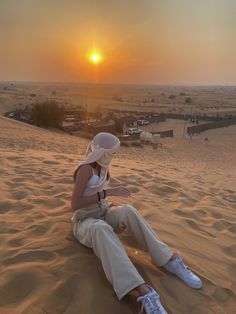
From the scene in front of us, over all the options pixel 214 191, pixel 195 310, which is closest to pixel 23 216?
pixel 195 310

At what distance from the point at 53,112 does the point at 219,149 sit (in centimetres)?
1183

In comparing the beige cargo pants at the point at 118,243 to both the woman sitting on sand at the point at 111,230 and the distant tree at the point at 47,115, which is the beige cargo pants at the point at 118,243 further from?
the distant tree at the point at 47,115

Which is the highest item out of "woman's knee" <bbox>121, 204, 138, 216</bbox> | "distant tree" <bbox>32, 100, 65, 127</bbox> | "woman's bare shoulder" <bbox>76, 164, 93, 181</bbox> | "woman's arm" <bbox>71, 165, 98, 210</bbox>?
"distant tree" <bbox>32, 100, 65, 127</bbox>

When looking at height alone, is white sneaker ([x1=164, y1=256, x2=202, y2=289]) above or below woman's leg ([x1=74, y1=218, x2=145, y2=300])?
below

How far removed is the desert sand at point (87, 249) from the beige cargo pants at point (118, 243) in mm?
133

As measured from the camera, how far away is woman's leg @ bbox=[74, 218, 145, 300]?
2760mm

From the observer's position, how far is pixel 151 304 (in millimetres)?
2656

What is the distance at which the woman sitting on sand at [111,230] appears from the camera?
2.77 metres

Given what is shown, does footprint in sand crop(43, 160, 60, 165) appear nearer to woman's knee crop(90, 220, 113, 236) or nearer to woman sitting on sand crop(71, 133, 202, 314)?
woman sitting on sand crop(71, 133, 202, 314)

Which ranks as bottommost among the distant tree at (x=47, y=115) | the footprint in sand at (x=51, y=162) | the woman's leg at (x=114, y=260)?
the woman's leg at (x=114, y=260)

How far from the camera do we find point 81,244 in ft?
11.5

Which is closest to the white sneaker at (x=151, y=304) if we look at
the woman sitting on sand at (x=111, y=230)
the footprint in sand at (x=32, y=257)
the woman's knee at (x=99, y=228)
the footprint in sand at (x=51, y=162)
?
A: the woman sitting on sand at (x=111, y=230)

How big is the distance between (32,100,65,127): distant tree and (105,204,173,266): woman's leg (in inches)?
954

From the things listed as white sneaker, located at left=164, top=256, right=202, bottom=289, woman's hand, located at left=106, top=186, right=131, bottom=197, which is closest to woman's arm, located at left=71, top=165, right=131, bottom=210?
woman's hand, located at left=106, top=186, right=131, bottom=197
